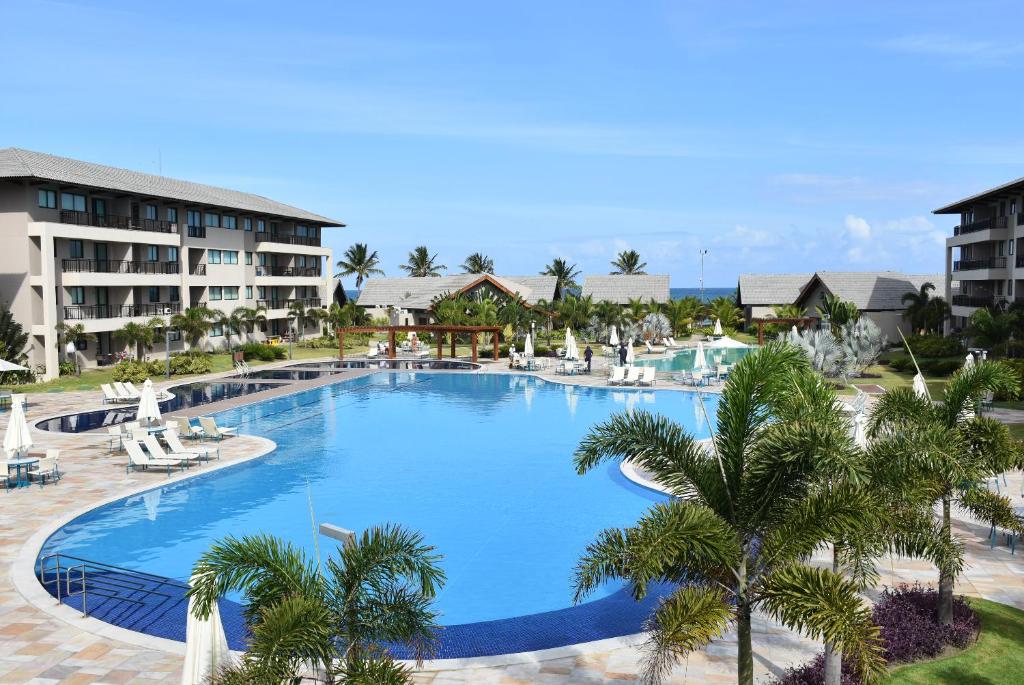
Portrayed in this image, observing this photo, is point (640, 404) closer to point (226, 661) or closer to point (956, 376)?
point (956, 376)

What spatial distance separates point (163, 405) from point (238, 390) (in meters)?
4.40

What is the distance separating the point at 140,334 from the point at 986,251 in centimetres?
4448

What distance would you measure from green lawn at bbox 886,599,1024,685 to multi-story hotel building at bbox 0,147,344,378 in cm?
3572

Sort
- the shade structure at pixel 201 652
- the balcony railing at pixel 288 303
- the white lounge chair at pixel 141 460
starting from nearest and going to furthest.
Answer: the shade structure at pixel 201 652
the white lounge chair at pixel 141 460
the balcony railing at pixel 288 303

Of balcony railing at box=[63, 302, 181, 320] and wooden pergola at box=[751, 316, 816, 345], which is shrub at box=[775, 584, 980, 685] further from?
wooden pergola at box=[751, 316, 816, 345]

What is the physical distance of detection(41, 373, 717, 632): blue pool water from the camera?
14625 millimetres

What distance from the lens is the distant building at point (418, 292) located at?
211 ft

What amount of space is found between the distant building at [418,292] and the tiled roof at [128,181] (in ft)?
33.2

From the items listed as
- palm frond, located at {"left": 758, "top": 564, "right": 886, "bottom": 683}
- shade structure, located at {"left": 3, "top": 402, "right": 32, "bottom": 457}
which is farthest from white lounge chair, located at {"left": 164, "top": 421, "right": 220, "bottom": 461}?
palm frond, located at {"left": 758, "top": 564, "right": 886, "bottom": 683}

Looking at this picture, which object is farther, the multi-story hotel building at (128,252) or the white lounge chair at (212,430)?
the multi-story hotel building at (128,252)

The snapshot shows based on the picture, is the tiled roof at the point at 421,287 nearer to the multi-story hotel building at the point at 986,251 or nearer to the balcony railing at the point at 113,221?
the balcony railing at the point at 113,221

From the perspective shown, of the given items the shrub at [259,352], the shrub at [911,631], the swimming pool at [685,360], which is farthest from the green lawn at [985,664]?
the shrub at [259,352]

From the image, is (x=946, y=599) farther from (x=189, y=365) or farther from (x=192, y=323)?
(x=192, y=323)

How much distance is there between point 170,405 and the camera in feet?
97.3
